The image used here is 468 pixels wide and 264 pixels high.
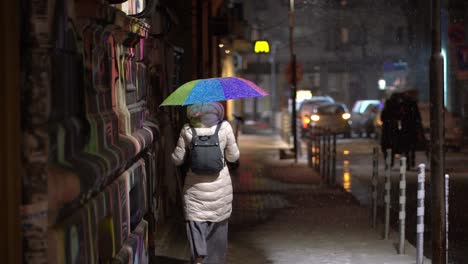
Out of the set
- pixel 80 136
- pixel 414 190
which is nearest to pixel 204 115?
pixel 80 136

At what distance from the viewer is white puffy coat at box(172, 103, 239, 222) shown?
24.7 feet

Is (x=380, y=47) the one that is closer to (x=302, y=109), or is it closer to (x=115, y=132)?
(x=302, y=109)

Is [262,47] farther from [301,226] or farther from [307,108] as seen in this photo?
[301,226]

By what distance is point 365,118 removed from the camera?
123 ft

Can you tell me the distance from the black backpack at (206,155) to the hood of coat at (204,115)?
0.55 feet

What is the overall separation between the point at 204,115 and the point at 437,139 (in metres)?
2.25

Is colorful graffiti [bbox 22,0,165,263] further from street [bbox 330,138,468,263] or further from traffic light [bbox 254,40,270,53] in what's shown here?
traffic light [bbox 254,40,270,53]

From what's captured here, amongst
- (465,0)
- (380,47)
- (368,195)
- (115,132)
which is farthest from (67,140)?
(380,47)

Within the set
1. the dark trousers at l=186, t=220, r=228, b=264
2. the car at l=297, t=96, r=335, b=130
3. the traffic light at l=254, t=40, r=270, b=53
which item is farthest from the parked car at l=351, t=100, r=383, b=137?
the dark trousers at l=186, t=220, r=228, b=264

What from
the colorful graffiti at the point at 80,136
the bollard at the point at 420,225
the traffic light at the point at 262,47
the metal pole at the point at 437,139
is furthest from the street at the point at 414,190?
the colorful graffiti at the point at 80,136

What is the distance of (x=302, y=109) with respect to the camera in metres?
38.5

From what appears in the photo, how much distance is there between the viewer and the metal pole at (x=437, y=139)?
7883 mm

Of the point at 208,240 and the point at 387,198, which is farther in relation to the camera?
the point at 387,198

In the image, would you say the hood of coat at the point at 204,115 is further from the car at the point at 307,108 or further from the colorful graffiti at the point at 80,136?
the car at the point at 307,108
